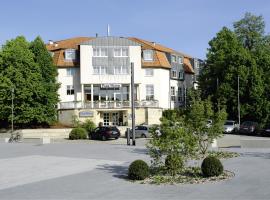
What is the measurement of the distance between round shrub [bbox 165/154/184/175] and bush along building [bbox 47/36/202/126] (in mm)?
41799

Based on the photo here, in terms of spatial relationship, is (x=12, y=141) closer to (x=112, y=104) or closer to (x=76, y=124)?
(x=76, y=124)

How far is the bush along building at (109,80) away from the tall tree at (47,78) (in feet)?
14.4

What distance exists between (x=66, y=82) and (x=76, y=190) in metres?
49.2

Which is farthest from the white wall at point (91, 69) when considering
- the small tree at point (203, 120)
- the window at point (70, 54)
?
the small tree at point (203, 120)

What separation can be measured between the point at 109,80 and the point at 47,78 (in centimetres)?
917

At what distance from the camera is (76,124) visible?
179 feet

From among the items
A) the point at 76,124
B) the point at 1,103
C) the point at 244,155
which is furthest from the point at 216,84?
the point at 244,155

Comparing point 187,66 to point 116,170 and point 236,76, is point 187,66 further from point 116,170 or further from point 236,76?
point 116,170

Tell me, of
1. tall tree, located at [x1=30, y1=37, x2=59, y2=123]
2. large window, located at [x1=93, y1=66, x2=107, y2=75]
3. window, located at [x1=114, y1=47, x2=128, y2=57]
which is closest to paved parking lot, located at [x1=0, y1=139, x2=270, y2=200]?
tall tree, located at [x1=30, y1=37, x2=59, y2=123]

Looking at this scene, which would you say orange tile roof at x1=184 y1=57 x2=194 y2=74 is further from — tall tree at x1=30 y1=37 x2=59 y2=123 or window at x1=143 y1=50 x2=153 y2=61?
tall tree at x1=30 y1=37 x2=59 y2=123

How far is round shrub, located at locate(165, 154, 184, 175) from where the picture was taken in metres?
16.1

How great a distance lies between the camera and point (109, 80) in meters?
61.1

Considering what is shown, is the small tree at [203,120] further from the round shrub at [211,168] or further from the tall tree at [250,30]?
the tall tree at [250,30]

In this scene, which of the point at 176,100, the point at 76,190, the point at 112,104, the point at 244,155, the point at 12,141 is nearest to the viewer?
the point at 76,190
